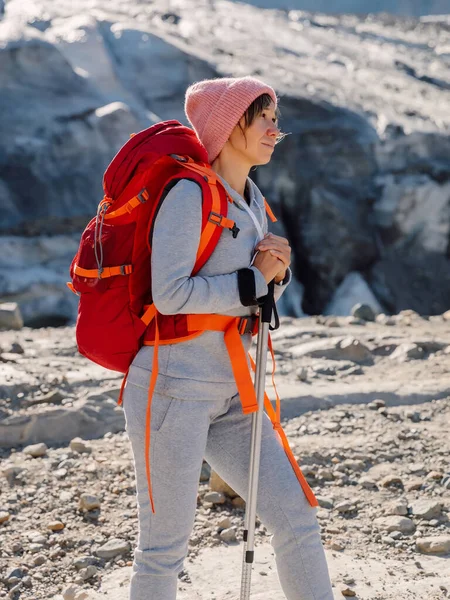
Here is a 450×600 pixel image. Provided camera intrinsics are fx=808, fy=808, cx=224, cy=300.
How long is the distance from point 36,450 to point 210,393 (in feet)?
8.67

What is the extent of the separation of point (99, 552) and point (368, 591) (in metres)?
1.21

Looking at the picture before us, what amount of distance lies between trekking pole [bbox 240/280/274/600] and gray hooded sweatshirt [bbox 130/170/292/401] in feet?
0.21

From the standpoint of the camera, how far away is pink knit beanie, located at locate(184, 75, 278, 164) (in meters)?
2.50

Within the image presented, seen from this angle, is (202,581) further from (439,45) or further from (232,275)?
(439,45)

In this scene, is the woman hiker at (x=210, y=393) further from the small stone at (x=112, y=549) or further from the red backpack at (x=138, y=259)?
the small stone at (x=112, y=549)

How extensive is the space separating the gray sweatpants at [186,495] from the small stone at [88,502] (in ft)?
5.67

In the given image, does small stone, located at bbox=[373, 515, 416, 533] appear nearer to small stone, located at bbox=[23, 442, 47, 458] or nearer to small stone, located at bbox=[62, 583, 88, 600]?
small stone, located at bbox=[62, 583, 88, 600]

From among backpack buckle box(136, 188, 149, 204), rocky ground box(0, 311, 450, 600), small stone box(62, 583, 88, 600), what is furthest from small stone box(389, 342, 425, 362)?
backpack buckle box(136, 188, 149, 204)

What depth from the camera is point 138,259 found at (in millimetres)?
2402

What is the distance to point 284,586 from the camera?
8.00 feet

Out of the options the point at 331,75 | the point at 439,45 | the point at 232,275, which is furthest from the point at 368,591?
the point at 439,45

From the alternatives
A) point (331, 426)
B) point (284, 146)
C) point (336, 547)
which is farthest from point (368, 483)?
point (284, 146)

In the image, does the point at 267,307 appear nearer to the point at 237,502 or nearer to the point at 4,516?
the point at 237,502

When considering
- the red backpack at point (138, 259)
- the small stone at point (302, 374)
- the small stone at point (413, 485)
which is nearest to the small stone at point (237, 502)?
the small stone at point (413, 485)
